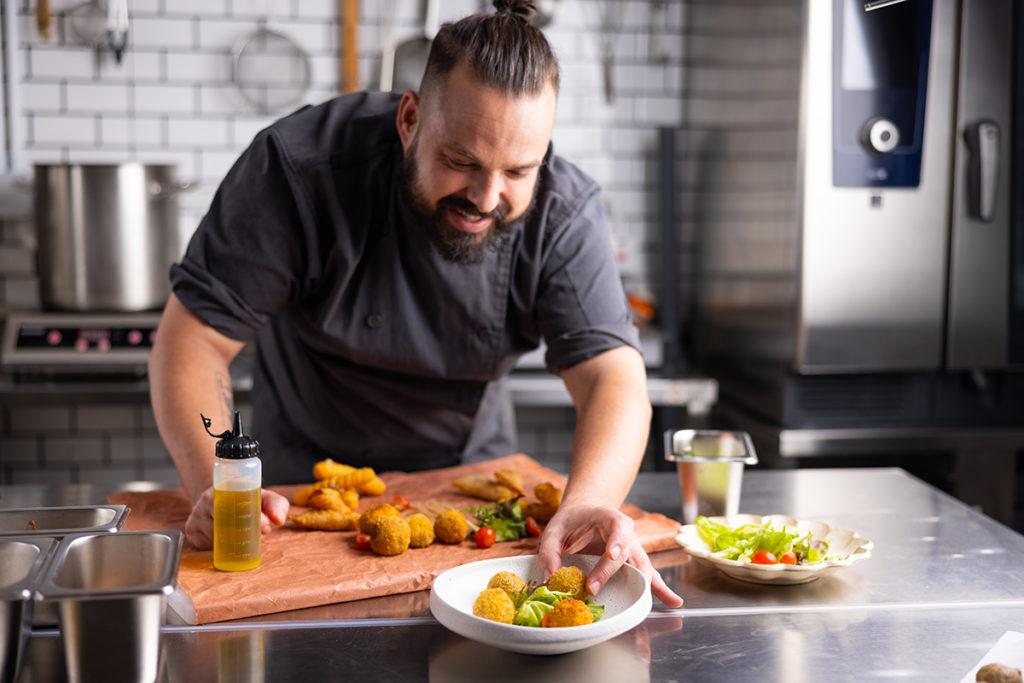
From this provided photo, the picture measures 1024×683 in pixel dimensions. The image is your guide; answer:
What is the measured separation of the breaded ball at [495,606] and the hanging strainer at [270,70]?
279cm

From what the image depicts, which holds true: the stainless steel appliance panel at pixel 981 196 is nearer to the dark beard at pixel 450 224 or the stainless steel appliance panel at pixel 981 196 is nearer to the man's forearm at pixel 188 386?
the dark beard at pixel 450 224

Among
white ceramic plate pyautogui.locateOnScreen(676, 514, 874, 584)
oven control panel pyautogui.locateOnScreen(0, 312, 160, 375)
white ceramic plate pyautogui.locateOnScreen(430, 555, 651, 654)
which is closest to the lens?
white ceramic plate pyautogui.locateOnScreen(430, 555, 651, 654)

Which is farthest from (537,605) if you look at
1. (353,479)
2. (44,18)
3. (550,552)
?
(44,18)

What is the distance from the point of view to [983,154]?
117 inches

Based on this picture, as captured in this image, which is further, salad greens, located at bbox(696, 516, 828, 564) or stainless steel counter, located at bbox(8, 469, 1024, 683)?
salad greens, located at bbox(696, 516, 828, 564)

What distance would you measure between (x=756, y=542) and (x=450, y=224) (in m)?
0.75

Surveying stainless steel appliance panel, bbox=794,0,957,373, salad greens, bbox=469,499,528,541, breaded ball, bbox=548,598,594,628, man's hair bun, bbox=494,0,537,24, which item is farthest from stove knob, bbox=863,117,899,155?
breaded ball, bbox=548,598,594,628

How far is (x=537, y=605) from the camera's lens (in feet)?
4.10

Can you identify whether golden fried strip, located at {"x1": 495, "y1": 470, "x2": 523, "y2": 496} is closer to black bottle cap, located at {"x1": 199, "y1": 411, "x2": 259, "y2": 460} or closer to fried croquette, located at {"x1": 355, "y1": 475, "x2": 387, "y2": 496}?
fried croquette, located at {"x1": 355, "y1": 475, "x2": 387, "y2": 496}

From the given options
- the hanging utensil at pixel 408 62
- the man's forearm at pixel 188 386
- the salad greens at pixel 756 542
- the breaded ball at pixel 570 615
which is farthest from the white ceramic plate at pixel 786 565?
the hanging utensil at pixel 408 62

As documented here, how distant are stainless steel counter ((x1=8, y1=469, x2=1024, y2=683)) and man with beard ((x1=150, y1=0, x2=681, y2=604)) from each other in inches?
13.0

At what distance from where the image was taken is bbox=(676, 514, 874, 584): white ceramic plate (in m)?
1.47

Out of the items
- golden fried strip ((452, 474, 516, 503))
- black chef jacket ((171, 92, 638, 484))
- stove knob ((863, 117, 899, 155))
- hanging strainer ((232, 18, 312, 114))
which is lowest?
golden fried strip ((452, 474, 516, 503))

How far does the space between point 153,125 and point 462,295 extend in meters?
2.13
